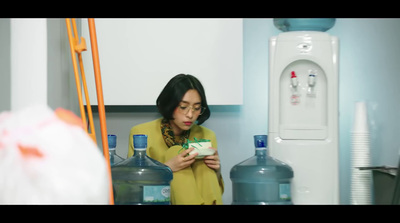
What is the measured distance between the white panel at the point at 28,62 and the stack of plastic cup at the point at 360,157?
2071mm

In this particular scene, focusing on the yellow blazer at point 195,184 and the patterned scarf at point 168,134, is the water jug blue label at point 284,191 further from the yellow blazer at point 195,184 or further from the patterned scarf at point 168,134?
the patterned scarf at point 168,134

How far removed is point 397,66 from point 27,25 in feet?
8.53

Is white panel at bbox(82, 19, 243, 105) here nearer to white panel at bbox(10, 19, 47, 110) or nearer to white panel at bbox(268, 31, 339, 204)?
white panel at bbox(268, 31, 339, 204)

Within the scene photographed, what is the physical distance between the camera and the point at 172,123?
10.9 ft

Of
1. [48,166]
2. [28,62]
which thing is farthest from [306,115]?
[48,166]

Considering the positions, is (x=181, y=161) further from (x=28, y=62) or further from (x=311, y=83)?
(x=28, y=62)

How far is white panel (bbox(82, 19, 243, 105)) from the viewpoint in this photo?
11.8 ft

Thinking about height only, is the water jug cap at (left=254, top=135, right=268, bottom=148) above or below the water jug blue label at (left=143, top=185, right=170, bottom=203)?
above

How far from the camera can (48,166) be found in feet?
5.49

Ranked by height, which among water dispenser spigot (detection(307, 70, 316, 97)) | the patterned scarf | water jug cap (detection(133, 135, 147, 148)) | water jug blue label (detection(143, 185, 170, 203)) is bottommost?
water jug blue label (detection(143, 185, 170, 203))

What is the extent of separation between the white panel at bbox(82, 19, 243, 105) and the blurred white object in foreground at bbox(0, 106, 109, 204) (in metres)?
1.85

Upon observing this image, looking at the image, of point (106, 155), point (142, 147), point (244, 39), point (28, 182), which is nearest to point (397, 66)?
point (244, 39)

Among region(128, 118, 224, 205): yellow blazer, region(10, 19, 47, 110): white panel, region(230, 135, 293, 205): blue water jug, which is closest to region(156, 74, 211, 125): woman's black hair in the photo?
region(128, 118, 224, 205): yellow blazer

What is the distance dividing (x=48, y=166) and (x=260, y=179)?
154 cm
